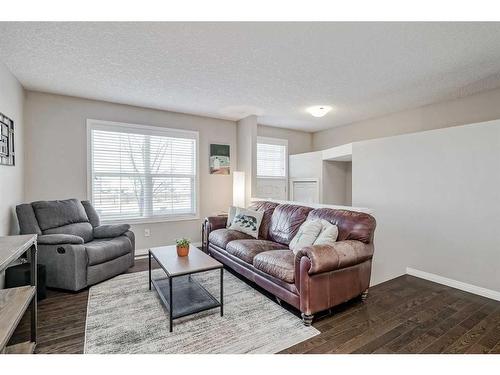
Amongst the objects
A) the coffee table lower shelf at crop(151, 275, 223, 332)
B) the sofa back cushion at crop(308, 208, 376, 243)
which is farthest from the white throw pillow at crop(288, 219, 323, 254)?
the coffee table lower shelf at crop(151, 275, 223, 332)

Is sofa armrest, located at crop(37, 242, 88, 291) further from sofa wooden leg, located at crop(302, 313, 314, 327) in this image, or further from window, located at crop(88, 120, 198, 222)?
sofa wooden leg, located at crop(302, 313, 314, 327)

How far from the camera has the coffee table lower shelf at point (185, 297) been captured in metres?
2.25

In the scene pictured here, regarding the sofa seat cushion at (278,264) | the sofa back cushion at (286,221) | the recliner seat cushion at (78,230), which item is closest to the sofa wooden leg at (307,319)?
the sofa seat cushion at (278,264)

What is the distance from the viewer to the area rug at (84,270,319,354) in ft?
6.22

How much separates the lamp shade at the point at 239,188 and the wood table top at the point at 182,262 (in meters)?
2.02

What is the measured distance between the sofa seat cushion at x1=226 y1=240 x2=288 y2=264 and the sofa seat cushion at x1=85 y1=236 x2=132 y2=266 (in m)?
1.36

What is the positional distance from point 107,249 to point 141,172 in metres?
1.62

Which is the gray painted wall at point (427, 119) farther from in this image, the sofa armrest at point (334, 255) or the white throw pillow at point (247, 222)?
the sofa armrest at point (334, 255)

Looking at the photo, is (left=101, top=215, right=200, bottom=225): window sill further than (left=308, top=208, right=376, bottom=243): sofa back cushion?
Yes

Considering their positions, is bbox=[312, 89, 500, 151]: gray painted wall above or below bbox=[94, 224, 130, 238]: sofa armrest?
above

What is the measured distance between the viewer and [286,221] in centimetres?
341

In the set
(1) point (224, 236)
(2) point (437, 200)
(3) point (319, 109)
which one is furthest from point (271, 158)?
(2) point (437, 200)
